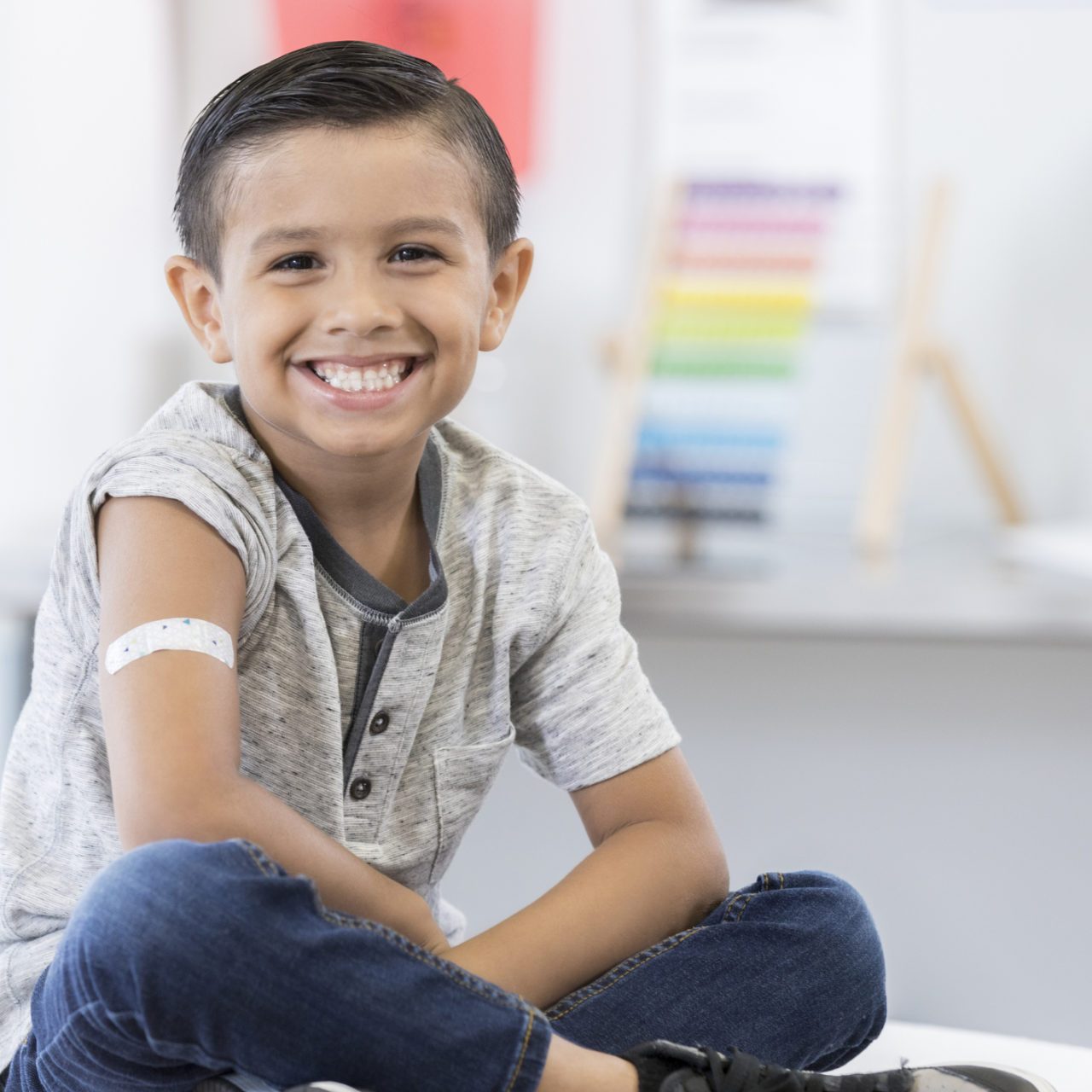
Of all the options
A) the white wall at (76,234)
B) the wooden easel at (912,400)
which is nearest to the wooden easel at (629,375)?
the wooden easel at (912,400)

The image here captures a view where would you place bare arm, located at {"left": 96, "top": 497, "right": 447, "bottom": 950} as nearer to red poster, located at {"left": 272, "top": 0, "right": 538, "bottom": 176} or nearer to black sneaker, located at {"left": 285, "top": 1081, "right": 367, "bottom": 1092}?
black sneaker, located at {"left": 285, "top": 1081, "right": 367, "bottom": 1092}

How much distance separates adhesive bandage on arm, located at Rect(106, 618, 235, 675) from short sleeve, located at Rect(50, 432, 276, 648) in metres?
0.06

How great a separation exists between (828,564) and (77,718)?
4.47 ft

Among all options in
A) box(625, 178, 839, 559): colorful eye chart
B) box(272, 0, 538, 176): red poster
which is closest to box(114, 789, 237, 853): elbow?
box(625, 178, 839, 559): colorful eye chart

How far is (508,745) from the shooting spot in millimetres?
997

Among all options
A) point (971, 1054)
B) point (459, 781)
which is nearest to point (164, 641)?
point (459, 781)

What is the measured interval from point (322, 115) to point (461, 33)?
177 centimetres

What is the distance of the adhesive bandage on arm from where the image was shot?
0.80 metres

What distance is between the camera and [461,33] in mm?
2541

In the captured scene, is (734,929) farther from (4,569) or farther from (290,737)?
(4,569)

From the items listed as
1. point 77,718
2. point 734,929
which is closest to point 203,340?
point 77,718

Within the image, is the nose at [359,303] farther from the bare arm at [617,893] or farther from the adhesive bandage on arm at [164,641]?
the bare arm at [617,893]

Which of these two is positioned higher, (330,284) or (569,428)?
(330,284)

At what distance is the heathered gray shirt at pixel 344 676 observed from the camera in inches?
35.0
